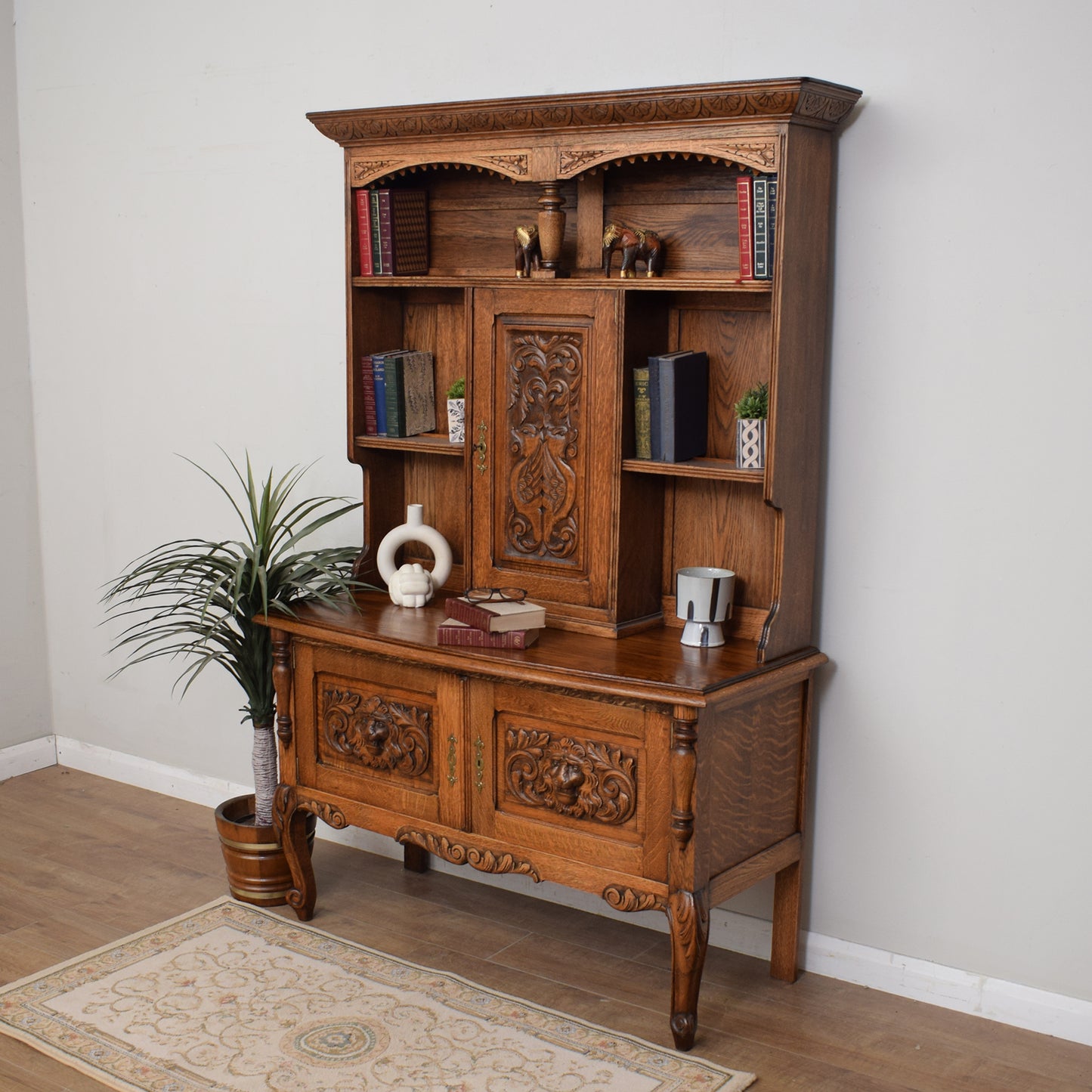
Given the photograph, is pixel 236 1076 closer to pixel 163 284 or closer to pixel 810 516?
pixel 810 516

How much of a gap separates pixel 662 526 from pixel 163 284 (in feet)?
7.09

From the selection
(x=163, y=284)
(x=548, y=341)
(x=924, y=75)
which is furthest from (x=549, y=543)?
(x=163, y=284)

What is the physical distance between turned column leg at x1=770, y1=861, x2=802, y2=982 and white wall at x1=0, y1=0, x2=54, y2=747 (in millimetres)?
3120

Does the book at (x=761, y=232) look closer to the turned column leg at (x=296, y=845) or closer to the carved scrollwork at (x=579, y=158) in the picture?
the carved scrollwork at (x=579, y=158)

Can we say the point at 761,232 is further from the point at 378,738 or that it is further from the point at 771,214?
the point at 378,738

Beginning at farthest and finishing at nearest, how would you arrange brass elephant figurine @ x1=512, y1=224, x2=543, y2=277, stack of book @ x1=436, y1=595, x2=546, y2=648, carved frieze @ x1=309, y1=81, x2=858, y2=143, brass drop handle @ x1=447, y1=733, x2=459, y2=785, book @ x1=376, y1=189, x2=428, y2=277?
book @ x1=376, y1=189, x2=428, y2=277
brass elephant figurine @ x1=512, y1=224, x2=543, y2=277
brass drop handle @ x1=447, y1=733, x2=459, y2=785
stack of book @ x1=436, y1=595, x2=546, y2=648
carved frieze @ x1=309, y1=81, x2=858, y2=143

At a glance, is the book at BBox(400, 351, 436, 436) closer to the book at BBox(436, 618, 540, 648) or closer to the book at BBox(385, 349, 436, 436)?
the book at BBox(385, 349, 436, 436)

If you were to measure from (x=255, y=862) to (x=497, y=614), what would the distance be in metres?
1.22

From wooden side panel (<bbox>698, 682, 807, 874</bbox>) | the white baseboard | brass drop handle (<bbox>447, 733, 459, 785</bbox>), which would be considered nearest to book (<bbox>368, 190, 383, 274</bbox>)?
brass drop handle (<bbox>447, 733, 459, 785</bbox>)

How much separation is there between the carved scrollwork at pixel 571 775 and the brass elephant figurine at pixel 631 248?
1.19m

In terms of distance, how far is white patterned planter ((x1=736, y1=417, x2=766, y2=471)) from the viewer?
10.3 ft

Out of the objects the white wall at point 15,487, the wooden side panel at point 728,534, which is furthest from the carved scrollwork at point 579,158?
the white wall at point 15,487

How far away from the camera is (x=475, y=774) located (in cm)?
332

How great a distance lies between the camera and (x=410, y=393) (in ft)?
12.5
